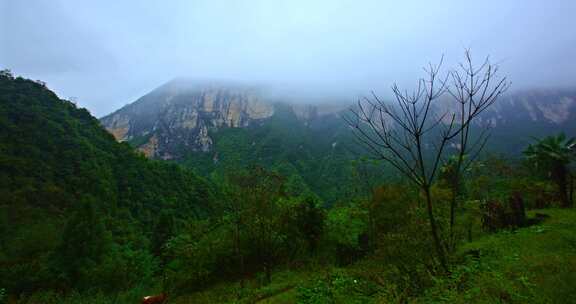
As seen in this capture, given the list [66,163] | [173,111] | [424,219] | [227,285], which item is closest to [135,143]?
[173,111]

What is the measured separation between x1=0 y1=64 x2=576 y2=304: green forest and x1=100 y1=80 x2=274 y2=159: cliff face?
85.8 meters

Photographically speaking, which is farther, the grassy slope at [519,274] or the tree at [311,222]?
the tree at [311,222]

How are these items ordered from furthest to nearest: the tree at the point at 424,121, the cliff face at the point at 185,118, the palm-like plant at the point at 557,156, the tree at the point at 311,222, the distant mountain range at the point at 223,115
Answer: the cliff face at the point at 185,118
the distant mountain range at the point at 223,115
the palm-like plant at the point at 557,156
the tree at the point at 311,222
the tree at the point at 424,121

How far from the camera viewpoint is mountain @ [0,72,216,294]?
2588 centimetres

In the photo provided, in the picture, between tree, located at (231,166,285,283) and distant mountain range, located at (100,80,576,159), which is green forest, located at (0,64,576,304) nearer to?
tree, located at (231,166,285,283)

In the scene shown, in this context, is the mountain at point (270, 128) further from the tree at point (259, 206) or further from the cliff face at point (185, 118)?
the tree at point (259, 206)

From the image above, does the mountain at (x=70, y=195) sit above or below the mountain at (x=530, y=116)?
below

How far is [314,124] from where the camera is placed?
486 ft

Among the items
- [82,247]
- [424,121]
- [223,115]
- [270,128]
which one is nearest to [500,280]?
[424,121]

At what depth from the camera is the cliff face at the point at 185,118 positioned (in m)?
143

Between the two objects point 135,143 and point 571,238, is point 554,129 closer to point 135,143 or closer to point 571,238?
point 571,238

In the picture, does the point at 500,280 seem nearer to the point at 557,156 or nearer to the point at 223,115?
the point at 557,156

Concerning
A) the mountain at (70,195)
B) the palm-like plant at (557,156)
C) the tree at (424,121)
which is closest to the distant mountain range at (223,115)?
the mountain at (70,195)

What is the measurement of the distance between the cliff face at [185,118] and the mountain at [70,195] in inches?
2634
